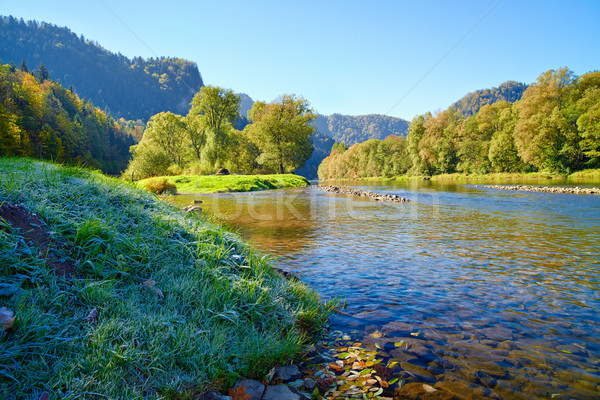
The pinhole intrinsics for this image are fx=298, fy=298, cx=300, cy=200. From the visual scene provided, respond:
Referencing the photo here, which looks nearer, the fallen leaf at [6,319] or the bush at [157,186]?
the fallen leaf at [6,319]

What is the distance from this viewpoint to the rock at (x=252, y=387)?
3229 millimetres

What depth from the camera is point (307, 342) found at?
4543 millimetres

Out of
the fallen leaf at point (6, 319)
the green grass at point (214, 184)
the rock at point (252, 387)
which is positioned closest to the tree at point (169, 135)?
the green grass at point (214, 184)

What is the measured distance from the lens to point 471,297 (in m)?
6.07

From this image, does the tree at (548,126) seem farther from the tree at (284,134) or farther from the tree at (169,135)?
the tree at (169,135)

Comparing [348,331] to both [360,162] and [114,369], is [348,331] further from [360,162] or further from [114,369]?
[360,162]

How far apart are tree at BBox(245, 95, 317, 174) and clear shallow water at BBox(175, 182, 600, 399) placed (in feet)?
177

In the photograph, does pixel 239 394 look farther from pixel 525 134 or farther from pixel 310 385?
pixel 525 134

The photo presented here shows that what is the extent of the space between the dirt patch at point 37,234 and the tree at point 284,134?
61083 mm

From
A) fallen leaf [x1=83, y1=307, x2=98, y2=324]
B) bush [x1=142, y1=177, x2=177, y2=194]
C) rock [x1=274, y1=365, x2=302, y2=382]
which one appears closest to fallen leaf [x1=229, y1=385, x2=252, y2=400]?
rock [x1=274, y1=365, x2=302, y2=382]

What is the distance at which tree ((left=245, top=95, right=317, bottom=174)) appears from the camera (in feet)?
215

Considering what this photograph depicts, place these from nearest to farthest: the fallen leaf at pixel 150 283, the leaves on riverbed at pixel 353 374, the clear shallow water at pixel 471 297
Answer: the leaves on riverbed at pixel 353 374 < the clear shallow water at pixel 471 297 < the fallen leaf at pixel 150 283

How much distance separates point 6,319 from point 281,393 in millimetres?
2884

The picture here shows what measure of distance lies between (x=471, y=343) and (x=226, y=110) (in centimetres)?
6568
